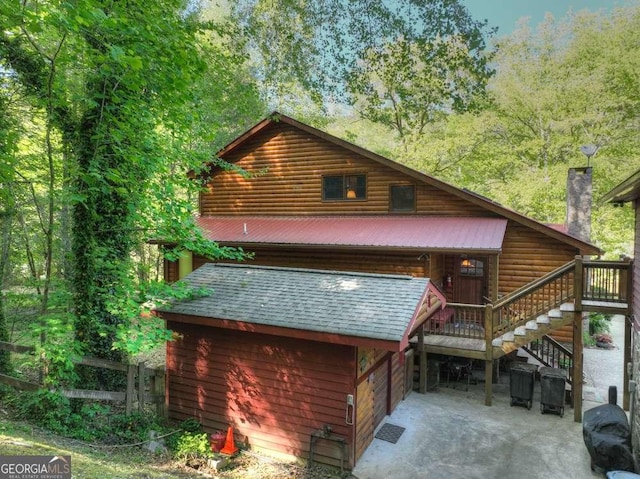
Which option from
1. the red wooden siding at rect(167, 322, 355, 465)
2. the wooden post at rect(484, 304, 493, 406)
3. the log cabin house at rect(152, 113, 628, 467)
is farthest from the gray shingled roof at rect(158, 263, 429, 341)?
the wooden post at rect(484, 304, 493, 406)

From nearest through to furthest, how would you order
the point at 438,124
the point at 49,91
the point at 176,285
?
the point at 49,91, the point at 176,285, the point at 438,124

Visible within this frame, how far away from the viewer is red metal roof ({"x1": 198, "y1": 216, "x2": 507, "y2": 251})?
10547 mm

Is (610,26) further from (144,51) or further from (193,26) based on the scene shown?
(144,51)

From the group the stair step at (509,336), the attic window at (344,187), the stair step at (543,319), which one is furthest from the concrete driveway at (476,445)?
the attic window at (344,187)

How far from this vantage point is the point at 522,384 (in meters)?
9.24

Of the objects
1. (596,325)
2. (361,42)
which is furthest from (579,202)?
(361,42)

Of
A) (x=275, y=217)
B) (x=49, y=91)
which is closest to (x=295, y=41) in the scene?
(x=275, y=217)

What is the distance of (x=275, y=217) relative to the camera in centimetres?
1486

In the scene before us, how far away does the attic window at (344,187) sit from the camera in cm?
1369

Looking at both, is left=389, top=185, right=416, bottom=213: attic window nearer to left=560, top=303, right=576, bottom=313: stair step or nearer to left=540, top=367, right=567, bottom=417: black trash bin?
left=560, top=303, right=576, bottom=313: stair step

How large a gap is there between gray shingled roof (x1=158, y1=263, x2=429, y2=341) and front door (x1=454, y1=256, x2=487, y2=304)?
527 cm

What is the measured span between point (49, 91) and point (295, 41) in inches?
516

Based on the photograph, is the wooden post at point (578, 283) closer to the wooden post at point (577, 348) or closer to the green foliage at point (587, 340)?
the wooden post at point (577, 348)

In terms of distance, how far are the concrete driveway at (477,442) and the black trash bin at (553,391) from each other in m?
0.20
